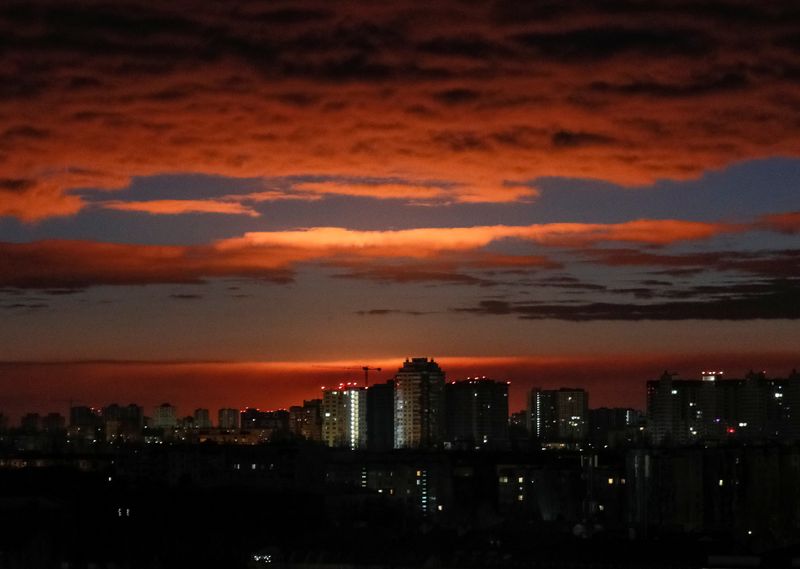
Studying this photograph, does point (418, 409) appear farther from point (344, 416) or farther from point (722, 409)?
point (722, 409)

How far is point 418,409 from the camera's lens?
90000 mm

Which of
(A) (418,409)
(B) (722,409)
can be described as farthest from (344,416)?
(B) (722,409)

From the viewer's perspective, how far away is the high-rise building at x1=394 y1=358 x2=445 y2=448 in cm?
8838

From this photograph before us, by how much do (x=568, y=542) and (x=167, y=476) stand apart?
34.4 meters

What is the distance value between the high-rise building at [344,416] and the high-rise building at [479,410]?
5.09 m

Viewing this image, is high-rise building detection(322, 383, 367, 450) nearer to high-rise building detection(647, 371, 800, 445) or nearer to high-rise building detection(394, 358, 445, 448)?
high-rise building detection(394, 358, 445, 448)

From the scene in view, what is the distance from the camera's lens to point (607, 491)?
5569cm

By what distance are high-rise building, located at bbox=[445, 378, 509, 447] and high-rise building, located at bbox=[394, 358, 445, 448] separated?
2.96 feet

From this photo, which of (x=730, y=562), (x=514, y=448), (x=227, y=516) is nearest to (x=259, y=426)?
(x=514, y=448)

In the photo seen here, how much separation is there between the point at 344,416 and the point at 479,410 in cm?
768

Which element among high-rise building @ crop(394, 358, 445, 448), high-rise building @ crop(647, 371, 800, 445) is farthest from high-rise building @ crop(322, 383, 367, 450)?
high-rise building @ crop(647, 371, 800, 445)

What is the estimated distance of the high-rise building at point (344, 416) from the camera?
8969 centimetres

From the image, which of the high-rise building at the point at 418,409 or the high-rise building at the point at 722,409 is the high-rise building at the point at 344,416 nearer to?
the high-rise building at the point at 418,409

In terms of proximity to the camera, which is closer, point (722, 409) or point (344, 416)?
point (722, 409)
